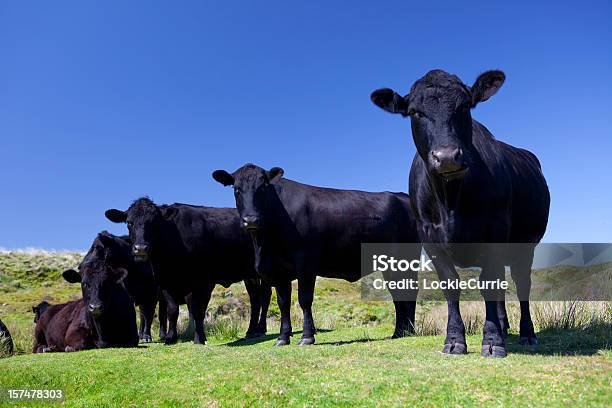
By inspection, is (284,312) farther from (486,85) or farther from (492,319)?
(486,85)

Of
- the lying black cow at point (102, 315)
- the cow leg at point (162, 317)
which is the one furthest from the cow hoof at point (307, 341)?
the cow leg at point (162, 317)

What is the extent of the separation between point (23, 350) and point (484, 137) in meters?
13.9

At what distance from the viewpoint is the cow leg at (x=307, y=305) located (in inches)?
423

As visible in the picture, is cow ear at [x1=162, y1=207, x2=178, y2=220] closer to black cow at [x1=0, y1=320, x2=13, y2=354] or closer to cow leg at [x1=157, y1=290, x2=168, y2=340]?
cow leg at [x1=157, y1=290, x2=168, y2=340]

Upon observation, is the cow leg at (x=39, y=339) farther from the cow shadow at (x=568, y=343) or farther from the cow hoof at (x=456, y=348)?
the cow shadow at (x=568, y=343)

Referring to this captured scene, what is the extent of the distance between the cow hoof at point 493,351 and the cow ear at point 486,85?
10.3 ft

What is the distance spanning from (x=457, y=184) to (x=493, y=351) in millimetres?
2160

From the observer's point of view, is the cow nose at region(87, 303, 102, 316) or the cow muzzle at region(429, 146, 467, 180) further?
the cow nose at region(87, 303, 102, 316)

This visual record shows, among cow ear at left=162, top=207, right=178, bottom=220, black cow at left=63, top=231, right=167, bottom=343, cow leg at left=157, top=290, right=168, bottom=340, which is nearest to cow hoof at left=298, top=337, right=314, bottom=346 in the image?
cow ear at left=162, top=207, right=178, bottom=220

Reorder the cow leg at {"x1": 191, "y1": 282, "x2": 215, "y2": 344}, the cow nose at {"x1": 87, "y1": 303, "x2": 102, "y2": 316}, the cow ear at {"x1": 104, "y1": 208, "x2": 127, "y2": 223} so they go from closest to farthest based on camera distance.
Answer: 1. the cow nose at {"x1": 87, "y1": 303, "x2": 102, "y2": 316}
2. the cow leg at {"x1": 191, "y1": 282, "x2": 215, "y2": 344}
3. the cow ear at {"x1": 104, "y1": 208, "x2": 127, "y2": 223}

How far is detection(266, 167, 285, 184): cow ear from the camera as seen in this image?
11.6m

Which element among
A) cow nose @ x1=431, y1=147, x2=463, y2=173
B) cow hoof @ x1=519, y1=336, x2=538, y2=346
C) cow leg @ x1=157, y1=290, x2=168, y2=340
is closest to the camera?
cow nose @ x1=431, y1=147, x2=463, y2=173

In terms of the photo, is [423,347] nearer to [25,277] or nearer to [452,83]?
[452,83]

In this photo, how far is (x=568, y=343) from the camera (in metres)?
8.23
